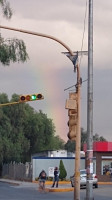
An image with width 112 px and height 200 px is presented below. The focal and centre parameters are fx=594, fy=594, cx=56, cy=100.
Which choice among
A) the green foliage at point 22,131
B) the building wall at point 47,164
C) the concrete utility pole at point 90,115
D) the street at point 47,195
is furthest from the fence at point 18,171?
the concrete utility pole at point 90,115

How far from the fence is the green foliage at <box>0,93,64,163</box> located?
155 centimetres

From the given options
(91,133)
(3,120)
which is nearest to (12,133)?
(3,120)

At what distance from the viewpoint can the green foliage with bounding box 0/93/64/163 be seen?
261 ft

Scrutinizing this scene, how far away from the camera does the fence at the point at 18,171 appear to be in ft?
219

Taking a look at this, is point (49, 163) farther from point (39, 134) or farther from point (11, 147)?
point (39, 134)

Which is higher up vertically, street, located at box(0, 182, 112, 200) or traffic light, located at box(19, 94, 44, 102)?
traffic light, located at box(19, 94, 44, 102)

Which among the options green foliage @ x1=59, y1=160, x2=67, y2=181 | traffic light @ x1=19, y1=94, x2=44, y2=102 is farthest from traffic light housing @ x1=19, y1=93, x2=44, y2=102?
green foliage @ x1=59, y1=160, x2=67, y2=181

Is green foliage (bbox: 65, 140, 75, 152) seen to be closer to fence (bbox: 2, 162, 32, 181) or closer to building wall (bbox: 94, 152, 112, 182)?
fence (bbox: 2, 162, 32, 181)

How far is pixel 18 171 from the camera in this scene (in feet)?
237

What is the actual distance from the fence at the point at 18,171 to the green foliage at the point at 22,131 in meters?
1.55

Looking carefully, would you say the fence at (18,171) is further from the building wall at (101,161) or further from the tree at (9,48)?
the tree at (9,48)

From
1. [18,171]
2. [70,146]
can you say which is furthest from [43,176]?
[70,146]

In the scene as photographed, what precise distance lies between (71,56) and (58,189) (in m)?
26.3

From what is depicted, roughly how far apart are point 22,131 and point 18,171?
12549 mm
